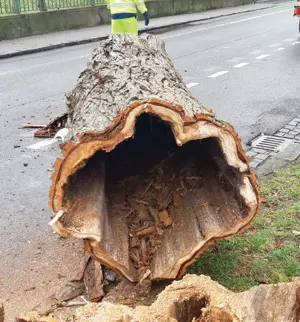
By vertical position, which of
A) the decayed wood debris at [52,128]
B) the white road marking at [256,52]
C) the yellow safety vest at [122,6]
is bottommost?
the white road marking at [256,52]

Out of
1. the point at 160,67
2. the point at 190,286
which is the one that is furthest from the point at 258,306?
the point at 160,67

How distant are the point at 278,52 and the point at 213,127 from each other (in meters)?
10.2

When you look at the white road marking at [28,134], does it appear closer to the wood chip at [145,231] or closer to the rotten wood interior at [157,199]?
the rotten wood interior at [157,199]

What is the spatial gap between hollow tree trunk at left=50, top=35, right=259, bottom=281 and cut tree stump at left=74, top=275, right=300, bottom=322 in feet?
2.80

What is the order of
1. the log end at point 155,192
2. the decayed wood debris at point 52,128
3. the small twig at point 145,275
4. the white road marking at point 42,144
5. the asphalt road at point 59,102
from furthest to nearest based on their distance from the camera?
the decayed wood debris at point 52,128 → the white road marking at point 42,144 → the asphalt road at point 59,102 → the small twig at point 145,275 → the log end at point 155,192

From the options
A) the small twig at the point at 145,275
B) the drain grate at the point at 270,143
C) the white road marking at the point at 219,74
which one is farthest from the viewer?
the white road marking at the point at 219,74

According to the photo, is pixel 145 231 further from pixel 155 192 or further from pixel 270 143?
pixel 270 143

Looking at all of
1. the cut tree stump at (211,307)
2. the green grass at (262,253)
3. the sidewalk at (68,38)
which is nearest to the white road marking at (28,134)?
the green grass at (262,253)

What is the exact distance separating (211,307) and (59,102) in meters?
6.39

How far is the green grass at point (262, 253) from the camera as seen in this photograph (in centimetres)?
357

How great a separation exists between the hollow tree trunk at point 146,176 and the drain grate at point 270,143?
1.77 m

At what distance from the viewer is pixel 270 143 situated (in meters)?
6.36

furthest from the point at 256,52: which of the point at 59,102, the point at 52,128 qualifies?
the point at 52,128

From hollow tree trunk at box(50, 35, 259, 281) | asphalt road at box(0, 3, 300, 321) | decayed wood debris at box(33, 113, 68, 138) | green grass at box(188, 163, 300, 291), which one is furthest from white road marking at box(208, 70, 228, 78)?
green grass at box(188, 163, 300, 291)
